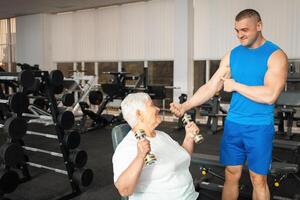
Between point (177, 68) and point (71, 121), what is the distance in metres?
3.85

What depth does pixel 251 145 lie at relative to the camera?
1.73m

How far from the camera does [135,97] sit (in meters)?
1.38

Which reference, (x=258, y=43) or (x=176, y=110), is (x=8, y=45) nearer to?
(x=176, y=110)

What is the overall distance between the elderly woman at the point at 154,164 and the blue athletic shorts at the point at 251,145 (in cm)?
46

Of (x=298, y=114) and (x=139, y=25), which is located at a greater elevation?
(x=139, y=25)

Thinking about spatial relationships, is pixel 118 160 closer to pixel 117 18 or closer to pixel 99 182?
pixel 99 182

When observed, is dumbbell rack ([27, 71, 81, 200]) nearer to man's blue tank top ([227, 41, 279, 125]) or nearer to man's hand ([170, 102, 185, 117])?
man's hand ([170, 102, 185, 117])

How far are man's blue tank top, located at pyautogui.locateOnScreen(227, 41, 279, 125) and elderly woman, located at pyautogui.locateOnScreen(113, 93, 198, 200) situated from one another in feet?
1.51

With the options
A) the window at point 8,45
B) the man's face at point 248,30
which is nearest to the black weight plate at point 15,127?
the man's face at point 248,30

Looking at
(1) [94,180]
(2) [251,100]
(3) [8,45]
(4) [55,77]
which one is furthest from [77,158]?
(3) [8,45]

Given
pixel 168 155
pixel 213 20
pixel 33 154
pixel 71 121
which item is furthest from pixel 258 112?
pixel 213 20

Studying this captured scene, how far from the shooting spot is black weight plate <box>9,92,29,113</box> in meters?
2.40

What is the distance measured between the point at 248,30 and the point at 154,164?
828mm

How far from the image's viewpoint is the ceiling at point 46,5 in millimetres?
6629
